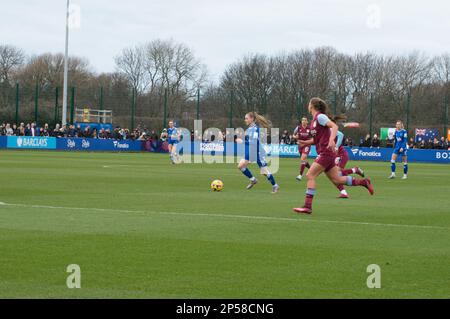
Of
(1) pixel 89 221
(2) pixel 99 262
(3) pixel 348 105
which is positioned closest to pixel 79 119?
(3) pixel 348 105

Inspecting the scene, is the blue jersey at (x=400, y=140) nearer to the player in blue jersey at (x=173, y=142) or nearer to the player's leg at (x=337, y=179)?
the player in blue jersey at (x=173, y=142)

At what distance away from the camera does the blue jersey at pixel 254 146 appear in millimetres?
23766

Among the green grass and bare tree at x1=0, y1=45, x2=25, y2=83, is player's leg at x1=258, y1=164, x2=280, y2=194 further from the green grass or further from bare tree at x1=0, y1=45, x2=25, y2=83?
bare tree at x1=0, y1=45, x2=25, y2=83

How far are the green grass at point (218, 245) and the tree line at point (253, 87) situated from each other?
163 ft

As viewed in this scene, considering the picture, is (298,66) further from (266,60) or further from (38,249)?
(38,249)

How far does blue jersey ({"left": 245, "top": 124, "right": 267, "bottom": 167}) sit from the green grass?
2692mm

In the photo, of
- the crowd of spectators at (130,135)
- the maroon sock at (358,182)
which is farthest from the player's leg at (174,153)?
the maroon sock at (358,182)

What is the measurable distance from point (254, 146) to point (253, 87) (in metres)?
63.9

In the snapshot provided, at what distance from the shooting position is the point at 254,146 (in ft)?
79.9

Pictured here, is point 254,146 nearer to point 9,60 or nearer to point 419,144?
point 419,144

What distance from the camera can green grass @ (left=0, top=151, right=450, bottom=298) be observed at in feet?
28.6

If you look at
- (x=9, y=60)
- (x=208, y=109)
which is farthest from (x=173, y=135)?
(x=9, y=60)
